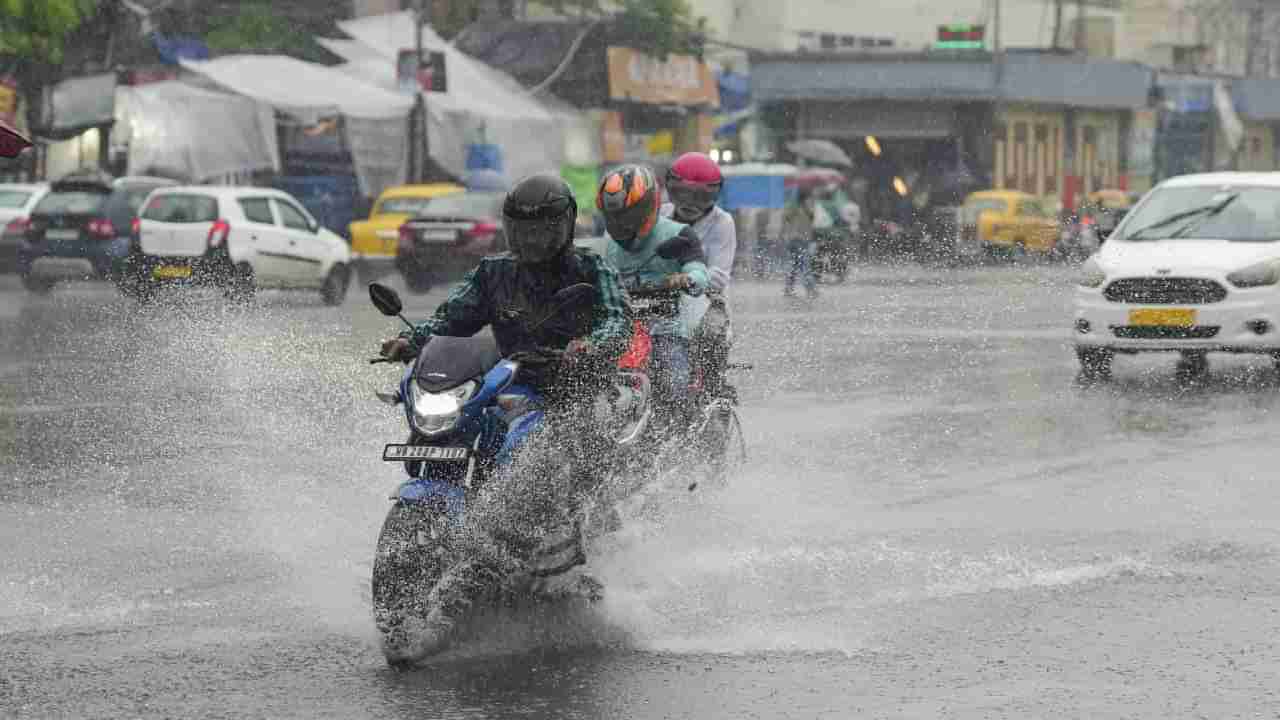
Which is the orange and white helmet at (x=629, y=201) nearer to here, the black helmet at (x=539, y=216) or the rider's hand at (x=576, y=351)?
the black helmet at (x=539, y=216)

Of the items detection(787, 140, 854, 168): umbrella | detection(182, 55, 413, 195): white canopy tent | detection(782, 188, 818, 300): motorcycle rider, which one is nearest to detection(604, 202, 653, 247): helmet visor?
detection(782, 188, 818, 300): motorcycle rider

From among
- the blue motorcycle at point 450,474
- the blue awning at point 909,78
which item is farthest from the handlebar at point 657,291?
the blue awning at point 909,78

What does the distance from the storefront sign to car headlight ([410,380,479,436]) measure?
4410 cm

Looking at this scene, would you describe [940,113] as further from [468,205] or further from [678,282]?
[678,282]

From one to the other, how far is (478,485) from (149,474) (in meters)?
5.21

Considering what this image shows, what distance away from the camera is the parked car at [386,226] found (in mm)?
35531

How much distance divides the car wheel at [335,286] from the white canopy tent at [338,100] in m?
9.43

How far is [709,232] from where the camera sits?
39.0 feet

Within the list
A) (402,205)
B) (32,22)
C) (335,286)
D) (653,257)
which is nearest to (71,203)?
(32,22)

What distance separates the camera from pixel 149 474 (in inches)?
478

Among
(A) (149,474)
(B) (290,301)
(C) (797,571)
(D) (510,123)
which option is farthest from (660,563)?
(D) (510,123)

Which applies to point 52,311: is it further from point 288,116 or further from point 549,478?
point 549,478

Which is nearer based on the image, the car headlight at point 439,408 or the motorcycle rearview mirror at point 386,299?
the car headlight at point 439,408

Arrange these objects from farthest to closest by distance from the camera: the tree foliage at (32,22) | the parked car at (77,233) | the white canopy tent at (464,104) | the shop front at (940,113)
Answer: the shop front at (940,113), the white canopy tent at (464,104), the parked car at (77,233), the tree foliage at (32,22)
